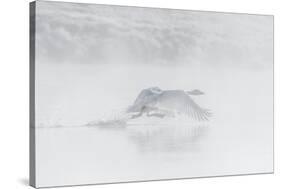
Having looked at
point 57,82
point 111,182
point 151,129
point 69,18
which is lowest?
point 111,182

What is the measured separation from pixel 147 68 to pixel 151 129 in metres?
0.74

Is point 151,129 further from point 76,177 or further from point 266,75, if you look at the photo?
point 266,75

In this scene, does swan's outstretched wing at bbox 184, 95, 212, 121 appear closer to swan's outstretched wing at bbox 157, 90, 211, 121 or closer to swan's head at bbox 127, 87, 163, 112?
swan's outstretched wing at bbox 157, 90, 211, 121

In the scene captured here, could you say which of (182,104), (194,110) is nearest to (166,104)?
(182,104)

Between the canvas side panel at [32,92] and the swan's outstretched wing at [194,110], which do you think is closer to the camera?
the canvas side panel at [32,92]

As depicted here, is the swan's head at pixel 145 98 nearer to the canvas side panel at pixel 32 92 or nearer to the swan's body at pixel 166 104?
the swan's body at pixel 166 104

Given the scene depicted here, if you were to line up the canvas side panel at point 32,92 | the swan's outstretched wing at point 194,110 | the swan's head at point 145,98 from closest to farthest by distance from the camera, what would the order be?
the canvas side panel at point 32,92 < the swan's head at point 145,98 < the swan's outstretched wing at point 194,110

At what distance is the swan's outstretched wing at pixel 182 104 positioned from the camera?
28.1ft

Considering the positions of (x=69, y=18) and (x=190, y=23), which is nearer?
(x=69, y=18)

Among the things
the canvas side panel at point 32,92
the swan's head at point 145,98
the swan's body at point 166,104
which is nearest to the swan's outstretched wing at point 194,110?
the swan's body at point 166,104

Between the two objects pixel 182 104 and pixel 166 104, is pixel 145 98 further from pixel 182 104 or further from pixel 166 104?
pixel 182 104

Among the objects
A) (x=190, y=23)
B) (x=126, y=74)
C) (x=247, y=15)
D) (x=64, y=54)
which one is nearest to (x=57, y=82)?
(x=64, y=54)

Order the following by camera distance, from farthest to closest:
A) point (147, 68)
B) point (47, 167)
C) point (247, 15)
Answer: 1. point (247, 15)
2. point (147, 68)
3. point (47, 167)

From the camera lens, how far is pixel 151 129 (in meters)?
8.48
